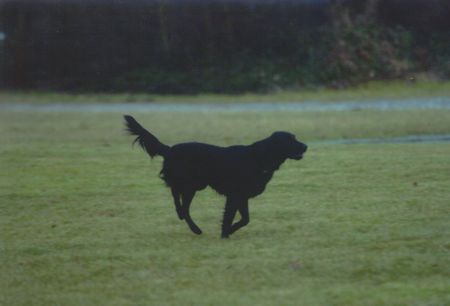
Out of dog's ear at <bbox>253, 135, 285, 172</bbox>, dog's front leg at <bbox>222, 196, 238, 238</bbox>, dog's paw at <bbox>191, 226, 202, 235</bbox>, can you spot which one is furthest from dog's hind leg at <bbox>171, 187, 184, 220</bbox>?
dog's ear at <bbox>253, 135, 285, 172</bbox>

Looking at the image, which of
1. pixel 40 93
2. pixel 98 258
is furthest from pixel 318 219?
pixel 40 93

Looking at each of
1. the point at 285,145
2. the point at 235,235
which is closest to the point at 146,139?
the point at 235,235

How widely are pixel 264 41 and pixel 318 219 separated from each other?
28.3 metres

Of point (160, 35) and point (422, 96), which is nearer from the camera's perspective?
point (422, 96)

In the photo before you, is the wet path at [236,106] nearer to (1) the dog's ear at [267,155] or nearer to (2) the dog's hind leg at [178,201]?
(2) the dog's hind leg at [178,201]

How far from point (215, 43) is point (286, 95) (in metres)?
5.92

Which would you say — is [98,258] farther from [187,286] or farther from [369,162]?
[369,162]

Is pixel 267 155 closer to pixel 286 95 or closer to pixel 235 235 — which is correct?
pixel 235 235

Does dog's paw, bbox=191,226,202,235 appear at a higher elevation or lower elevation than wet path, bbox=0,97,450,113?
lower

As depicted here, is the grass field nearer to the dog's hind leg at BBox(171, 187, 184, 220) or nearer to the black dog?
the dog's hind leg at BBox(171, 187, 184, 220)

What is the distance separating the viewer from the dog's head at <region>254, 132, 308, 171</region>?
8.80m

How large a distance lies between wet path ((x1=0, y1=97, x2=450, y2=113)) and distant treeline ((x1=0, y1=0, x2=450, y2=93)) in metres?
3.38

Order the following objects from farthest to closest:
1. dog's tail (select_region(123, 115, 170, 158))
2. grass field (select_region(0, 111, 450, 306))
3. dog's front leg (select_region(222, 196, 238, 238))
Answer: dog's tail (select_region(123, 115, 170, 158)) → dog's front leg (select_region(222, 196, 238, 238)) → grass field (select_region(0, 111, 450, 306))

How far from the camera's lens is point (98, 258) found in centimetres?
813
